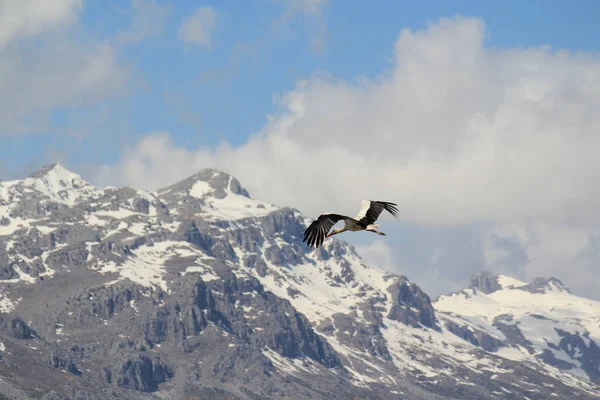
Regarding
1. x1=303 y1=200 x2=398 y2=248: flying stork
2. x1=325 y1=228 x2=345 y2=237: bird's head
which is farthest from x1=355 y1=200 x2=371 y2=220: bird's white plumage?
x1=325 y1=228 x2=345 y2=237: bird's head

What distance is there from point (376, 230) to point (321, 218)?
15.3ft

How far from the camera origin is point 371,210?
9425 cm

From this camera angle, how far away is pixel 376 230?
9269cm

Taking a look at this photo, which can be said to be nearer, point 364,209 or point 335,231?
point 364,209

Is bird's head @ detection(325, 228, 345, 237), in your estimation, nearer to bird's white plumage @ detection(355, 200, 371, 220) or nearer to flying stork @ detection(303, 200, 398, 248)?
flying stork @ detection(303, 200, 398, 248)

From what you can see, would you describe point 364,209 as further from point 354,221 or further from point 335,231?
point 335,231

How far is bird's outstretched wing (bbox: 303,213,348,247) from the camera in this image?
93.3 m

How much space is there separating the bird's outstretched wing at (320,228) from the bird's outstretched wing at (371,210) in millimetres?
1879

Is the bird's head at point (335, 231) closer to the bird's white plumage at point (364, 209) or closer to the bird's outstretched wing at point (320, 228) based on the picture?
the bird's outstretched wing at point (320, 228)

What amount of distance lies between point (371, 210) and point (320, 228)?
4.27m

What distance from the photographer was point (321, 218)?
9456 centimetres

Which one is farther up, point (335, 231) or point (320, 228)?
point (335, 231)

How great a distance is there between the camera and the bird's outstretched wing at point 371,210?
93.2 meters

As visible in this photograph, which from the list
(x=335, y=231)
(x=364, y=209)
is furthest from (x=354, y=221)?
(x=335, y=231)
